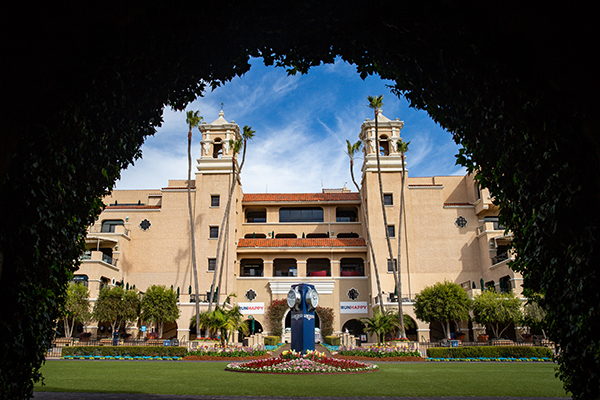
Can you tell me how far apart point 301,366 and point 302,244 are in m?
28.5

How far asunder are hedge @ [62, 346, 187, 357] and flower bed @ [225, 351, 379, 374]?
1081 cm

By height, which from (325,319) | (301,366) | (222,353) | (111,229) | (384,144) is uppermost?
(384,144)

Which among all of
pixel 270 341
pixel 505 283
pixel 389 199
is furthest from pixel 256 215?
pixel 505 283

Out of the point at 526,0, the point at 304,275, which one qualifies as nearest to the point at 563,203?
the point at 526,0

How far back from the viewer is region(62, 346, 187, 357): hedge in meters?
26.9

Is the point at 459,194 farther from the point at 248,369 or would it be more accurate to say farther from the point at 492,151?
the point at 492,151

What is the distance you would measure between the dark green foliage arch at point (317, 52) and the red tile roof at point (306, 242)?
38087mm

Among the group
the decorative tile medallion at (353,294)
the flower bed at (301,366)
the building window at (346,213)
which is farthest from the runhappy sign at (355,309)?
the flower bed at (301,366)

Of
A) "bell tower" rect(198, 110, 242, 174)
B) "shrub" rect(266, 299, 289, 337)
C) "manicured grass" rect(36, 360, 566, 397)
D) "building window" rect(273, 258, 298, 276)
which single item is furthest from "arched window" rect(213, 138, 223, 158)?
"manicured grass" rect(36, 360, 566, 397)

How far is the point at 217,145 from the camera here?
48500mm

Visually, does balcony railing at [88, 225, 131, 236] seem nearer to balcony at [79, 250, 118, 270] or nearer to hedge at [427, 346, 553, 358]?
balcony at [79, 250, 118, 270]

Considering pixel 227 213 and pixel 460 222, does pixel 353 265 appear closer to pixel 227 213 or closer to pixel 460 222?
pixel 460 222

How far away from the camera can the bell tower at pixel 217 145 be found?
45.6 m

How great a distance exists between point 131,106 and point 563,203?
19.6ft
